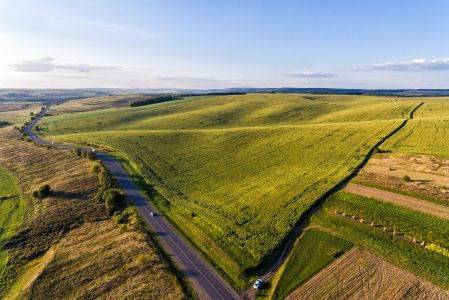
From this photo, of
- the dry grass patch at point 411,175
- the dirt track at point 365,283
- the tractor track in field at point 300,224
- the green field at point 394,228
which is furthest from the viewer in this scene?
the dry grass patch at point 411,175

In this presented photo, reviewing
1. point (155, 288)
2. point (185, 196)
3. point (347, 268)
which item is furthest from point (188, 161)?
point (347, 268)

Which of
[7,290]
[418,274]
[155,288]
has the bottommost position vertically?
[7,290]

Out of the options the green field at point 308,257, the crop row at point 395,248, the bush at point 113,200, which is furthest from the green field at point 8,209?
the crop row at point 395,248

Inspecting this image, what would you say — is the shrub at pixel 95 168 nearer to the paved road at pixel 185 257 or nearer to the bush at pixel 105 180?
the bush at pixel 105 180

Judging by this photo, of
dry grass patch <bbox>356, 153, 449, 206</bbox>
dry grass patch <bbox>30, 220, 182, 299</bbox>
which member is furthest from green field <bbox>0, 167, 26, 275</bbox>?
dry grass patch <bbox>356, 153, 449, 206</bbox>

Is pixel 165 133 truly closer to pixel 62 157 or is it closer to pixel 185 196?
pixel 62 157

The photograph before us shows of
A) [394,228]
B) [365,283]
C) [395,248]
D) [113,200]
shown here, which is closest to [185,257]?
[365,283]
